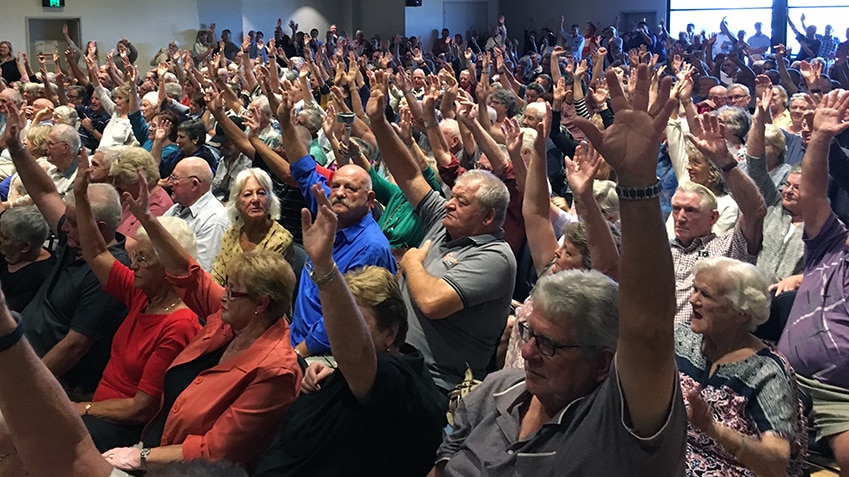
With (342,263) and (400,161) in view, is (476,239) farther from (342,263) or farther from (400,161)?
(400,161)

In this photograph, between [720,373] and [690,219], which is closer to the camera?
[720,373]

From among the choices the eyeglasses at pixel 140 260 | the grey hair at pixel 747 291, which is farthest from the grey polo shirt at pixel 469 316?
the eyeglasses at pixel 140 260

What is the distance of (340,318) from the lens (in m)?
1.87

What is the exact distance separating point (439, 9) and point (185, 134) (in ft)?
43.8

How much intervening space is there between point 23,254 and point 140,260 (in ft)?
2.94

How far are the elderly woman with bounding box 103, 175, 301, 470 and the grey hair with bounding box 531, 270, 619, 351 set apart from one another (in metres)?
0.87

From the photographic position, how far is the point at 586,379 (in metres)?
1.66

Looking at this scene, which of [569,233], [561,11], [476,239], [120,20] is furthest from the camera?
[561,11]

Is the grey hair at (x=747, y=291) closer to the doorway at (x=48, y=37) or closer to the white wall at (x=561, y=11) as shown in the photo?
the doorway at (x=48, y=37)

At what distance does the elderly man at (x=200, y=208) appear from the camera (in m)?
3.84

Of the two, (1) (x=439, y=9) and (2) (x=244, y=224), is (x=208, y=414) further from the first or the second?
Answer: (1) (x=439, y=9)

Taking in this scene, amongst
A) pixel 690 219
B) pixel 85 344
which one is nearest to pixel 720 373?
pixel 690 219

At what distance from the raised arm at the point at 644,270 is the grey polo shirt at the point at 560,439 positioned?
0.14ft

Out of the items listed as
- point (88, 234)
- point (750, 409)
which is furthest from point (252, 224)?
point (750, 409)
